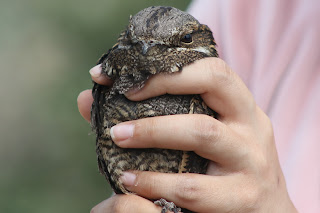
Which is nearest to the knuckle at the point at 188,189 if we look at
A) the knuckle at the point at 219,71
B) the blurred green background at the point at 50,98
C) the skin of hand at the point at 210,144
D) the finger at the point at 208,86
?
the skin of hand at the point at 210,144

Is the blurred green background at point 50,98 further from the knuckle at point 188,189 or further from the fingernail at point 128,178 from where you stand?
the knuckle at point 188,189

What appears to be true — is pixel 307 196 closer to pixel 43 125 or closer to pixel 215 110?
pixel 215 110

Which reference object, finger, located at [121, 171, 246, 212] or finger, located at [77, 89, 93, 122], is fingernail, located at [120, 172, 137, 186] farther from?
finger, located at [77, 89, 93, 122]

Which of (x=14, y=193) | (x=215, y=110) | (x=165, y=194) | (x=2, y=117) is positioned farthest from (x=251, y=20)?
(x=2, y=117)

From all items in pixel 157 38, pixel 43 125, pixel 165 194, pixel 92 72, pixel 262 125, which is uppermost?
pixel 157 38

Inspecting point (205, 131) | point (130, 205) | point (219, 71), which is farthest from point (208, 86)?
point (130, 205)

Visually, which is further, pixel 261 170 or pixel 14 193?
pixel 14 193

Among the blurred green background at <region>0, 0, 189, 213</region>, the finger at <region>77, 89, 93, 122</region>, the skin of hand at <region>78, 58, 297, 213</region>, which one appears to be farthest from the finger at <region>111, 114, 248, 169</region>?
the blurred green background at <region>0, 0, 189, 213</region>
